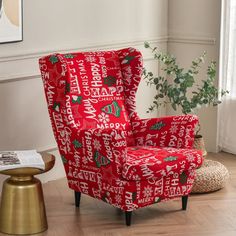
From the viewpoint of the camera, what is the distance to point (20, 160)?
4102 mm

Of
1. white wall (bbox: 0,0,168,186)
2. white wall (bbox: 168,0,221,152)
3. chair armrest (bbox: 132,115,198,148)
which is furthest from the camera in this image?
white wall (bbox: 168,0,221,152)

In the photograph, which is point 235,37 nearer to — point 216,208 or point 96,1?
point 96,1

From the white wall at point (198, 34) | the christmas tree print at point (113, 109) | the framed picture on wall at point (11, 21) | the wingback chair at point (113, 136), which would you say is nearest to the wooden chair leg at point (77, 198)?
the wingback chair at point (113, 136)

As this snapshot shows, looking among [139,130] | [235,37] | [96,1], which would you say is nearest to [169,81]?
[235,37]

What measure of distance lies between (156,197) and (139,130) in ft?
1.77

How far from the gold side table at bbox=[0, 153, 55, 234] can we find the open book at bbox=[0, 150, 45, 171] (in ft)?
0.11

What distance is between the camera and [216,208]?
4.61 metres

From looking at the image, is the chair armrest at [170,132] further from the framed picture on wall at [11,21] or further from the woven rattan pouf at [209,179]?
the framed picture on wall at [11,21]

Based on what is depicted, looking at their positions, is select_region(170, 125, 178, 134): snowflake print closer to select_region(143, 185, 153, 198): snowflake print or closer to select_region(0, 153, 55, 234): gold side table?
select_region(143, 185, 153, 198): snowflake print

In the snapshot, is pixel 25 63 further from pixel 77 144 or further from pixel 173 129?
pixel 173 129

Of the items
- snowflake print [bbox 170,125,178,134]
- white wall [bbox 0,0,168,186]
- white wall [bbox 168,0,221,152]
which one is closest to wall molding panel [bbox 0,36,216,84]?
white wall [bbox 0,0,168,186]

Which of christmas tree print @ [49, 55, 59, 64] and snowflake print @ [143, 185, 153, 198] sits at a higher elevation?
christmas tree print @ [49, 55, 59, 64]

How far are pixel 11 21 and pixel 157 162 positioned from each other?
1.37 m

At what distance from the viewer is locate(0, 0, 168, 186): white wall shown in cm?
479
